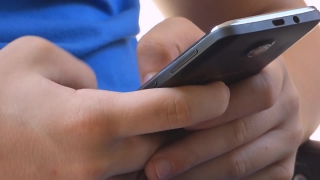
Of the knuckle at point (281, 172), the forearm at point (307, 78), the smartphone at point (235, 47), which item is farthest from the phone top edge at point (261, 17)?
the forearm at point (307, 78)

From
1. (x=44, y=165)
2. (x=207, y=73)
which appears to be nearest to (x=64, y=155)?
(x=44, y=165)

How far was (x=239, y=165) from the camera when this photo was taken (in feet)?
1.50

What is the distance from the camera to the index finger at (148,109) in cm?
34

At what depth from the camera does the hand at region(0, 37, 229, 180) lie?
1.10 feet

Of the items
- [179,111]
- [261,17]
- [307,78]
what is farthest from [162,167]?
[307,78]

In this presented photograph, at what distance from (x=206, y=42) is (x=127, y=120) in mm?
96

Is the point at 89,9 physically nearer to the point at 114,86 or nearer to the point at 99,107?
the point at 114,86

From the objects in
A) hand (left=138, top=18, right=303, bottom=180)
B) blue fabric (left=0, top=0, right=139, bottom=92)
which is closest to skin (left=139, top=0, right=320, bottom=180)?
hand (left=138, top=18, right=303, bottom=180)

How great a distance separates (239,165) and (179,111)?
145 millimetres

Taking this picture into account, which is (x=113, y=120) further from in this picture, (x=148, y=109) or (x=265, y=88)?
(x=265, y=88)

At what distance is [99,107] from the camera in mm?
342

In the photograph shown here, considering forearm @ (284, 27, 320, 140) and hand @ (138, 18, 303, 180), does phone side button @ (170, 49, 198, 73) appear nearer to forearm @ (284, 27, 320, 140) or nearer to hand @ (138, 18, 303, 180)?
hand @ (138, 18, 303, 180)

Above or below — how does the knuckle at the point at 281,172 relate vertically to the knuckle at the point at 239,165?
below

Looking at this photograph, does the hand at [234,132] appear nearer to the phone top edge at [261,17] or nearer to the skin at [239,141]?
the skin at [239,141]
